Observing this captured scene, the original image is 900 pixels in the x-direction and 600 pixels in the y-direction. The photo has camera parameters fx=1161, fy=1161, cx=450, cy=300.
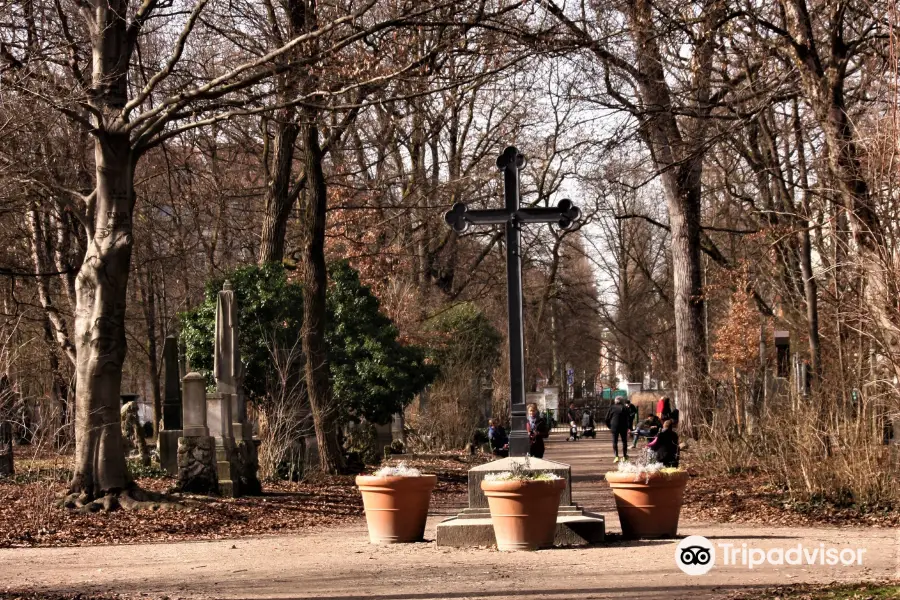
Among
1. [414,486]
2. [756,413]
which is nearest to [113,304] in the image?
[414,486]

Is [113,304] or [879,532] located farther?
[113,304]

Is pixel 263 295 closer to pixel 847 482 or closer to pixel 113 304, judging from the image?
pixel 113 304

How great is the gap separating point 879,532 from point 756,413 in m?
Answer: 7.77

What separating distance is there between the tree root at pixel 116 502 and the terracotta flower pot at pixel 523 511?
5659 mm

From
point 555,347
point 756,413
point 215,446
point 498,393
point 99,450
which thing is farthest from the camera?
point 555,347

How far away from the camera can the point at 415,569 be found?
32.7 ft

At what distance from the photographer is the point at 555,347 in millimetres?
63500

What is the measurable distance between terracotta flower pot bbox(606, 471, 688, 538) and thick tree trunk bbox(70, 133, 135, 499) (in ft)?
22.5

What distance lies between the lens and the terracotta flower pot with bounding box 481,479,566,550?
35.0ft

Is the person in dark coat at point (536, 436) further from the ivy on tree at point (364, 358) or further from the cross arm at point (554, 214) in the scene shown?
the cross arm at point (554, 214)

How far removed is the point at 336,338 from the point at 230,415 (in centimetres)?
908

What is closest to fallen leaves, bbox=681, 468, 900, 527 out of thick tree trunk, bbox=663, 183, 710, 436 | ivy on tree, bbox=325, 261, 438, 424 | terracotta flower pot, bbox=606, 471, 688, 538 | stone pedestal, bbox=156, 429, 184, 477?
terracotta flower pot, bbox=606, 471, 688, 538

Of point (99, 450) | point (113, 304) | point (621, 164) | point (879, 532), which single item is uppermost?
point (621, 164)

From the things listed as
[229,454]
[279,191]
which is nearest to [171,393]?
[279,191]
